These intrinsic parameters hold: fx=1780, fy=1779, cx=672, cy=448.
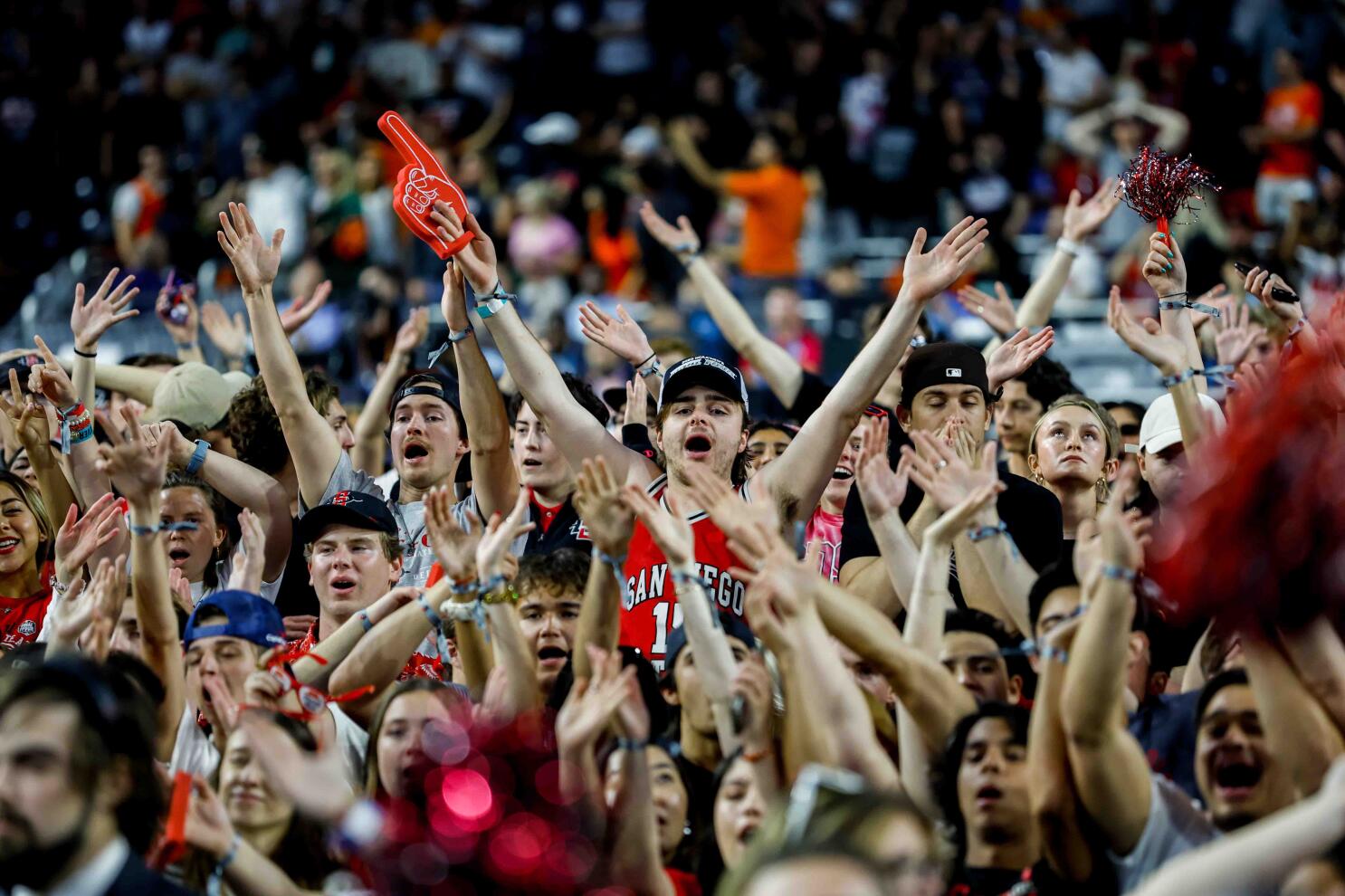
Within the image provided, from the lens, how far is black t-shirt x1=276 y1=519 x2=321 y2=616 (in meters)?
6.27

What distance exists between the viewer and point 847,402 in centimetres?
523

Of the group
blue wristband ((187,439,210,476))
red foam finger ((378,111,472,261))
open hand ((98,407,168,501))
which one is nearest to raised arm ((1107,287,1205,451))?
red foam finger ((378,111,472,261))

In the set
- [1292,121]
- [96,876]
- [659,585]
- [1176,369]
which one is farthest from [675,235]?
[1292,121]

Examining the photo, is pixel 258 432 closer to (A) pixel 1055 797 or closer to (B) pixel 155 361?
(B) pixel 155 361

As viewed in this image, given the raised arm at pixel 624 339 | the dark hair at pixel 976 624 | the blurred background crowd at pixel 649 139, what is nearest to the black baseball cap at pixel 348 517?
the raised arm at pixel 624 339

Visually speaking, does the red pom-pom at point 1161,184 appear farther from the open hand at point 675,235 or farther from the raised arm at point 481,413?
the open hand at point 675,235

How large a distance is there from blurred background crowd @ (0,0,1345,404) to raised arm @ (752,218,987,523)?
17.5 ft

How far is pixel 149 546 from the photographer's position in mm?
5004

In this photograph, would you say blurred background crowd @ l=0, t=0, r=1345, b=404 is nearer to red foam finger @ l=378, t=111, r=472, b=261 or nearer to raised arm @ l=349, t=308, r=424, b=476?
raised arm @ l=349, t=308, r=424, b=476

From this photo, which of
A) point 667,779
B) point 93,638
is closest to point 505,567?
point 667,779

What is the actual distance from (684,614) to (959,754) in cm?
78

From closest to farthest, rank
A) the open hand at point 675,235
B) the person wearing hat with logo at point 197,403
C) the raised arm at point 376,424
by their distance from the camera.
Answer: the person wearing hat with logo at point 197,403
the raised arm at point 376,424
the open hand at point 675,235

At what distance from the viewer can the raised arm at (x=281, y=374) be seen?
6.17m

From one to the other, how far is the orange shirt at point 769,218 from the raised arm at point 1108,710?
9.16 metres
